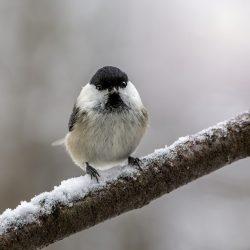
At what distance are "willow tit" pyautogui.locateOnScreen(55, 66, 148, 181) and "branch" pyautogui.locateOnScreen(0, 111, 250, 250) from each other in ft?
1.27

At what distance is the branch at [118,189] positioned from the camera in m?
1.26

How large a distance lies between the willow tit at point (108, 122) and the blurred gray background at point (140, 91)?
1400 mm

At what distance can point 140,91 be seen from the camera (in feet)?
13.0

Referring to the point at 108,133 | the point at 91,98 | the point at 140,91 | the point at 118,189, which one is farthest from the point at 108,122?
the point at 140,91

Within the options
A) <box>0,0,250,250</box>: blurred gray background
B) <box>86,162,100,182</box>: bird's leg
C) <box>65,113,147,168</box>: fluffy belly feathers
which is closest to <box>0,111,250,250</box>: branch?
<box>86,162,100,182</box>: bird's leg

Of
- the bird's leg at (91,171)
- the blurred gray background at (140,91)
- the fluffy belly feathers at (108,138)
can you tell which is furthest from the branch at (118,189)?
the blurred gray background at (140,91)

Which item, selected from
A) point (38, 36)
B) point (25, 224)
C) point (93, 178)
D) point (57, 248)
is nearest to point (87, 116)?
point (93, 178)

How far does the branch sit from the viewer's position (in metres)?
1.26

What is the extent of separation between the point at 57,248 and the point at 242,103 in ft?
5.77

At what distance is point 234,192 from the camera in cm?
342

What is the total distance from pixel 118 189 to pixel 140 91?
2.60m

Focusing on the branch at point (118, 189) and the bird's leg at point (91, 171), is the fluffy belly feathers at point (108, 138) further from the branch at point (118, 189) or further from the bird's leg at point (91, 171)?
the branch at point (118, 189)

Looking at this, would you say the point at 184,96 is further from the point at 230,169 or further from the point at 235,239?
the point at 235,239

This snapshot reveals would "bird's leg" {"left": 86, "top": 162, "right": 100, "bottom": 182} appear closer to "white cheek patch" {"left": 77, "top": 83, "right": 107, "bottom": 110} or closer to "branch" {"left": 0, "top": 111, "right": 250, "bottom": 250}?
"branch" {"left": 0, "top": 111, "right": 250, "bottom": 250}
